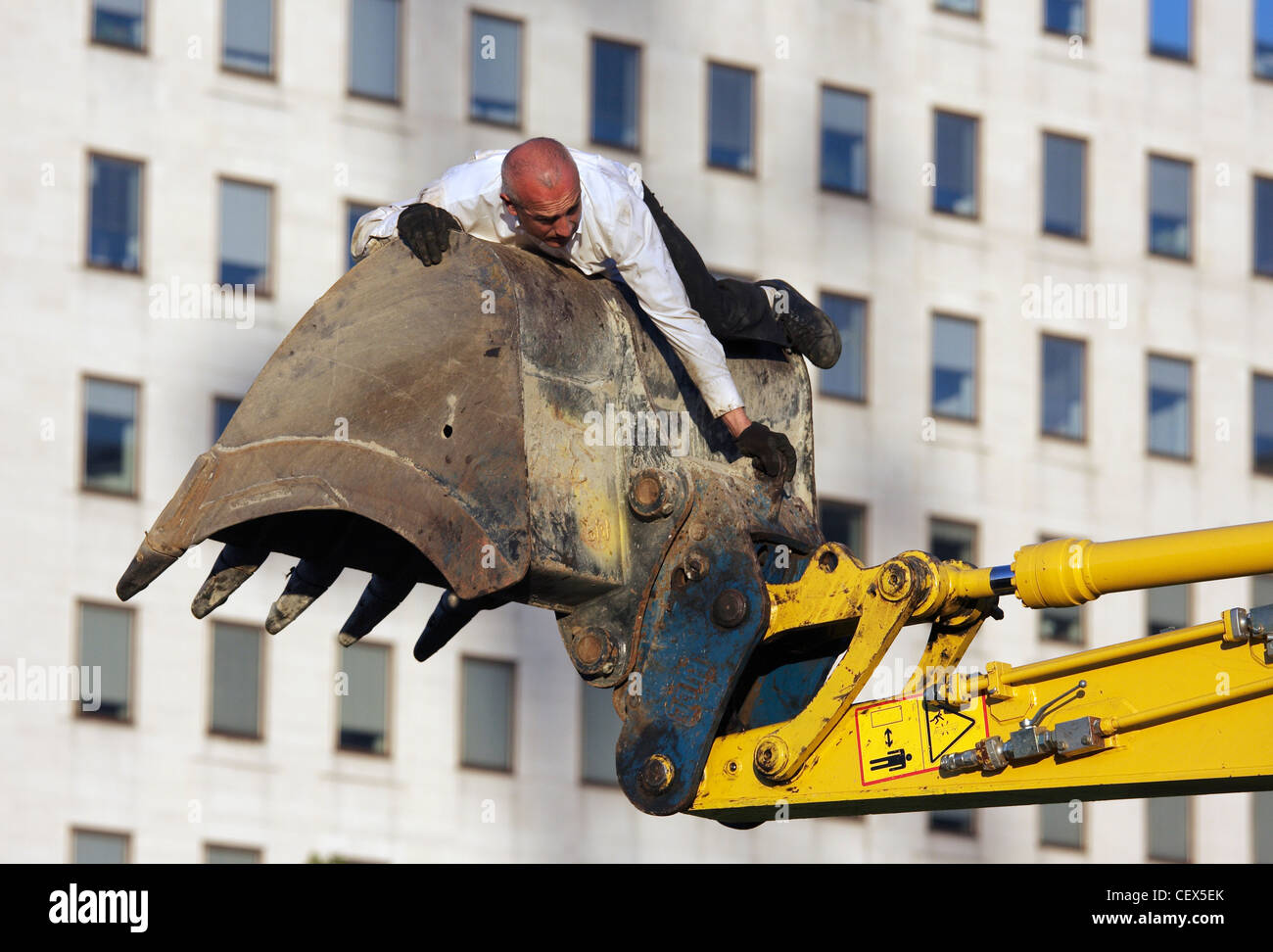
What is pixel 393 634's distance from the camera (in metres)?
38.3

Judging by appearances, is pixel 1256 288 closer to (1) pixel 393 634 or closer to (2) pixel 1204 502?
(2) pixel 1204 502

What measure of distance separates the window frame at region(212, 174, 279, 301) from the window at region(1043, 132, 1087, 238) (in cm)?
1336

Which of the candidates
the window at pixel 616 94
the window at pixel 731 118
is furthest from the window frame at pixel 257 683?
the window at pixel 731 118

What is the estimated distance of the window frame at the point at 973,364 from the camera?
43094 millimetres

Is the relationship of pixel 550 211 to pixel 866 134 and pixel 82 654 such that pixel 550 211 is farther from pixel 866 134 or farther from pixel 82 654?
pixel 866 134

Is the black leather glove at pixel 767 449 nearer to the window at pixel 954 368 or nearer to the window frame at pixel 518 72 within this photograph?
the window frame at pixel 518 72

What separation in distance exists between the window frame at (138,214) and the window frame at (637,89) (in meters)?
6.86

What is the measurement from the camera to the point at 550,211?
434 inches

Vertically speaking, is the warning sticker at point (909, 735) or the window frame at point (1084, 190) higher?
the window frame at point (1084, 190)

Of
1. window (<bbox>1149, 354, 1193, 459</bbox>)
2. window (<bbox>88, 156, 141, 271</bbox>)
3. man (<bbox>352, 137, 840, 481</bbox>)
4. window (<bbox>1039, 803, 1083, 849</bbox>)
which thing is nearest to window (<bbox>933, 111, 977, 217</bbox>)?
window (<bbox>1149, 354, 1193, 459</bbox>)

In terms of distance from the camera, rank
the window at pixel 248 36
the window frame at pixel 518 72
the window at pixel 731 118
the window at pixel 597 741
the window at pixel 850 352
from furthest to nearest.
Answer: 1. the window at pixel 850 352
2. the window at pixel 731 118
3. the window frame at pixel 518 72
4. the window at pixel 597 741
5. the window at pixel 248 36
